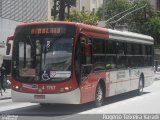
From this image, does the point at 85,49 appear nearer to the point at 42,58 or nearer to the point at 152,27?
the point at 42,58

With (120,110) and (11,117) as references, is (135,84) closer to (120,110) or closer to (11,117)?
(120,110)

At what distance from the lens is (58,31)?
16250 millimetres

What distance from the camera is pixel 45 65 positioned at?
52.3 ft

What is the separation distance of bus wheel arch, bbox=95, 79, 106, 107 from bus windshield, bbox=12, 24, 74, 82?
7.02 feet

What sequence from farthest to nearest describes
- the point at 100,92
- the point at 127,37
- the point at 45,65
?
1. the point at 127,37
2. the point at 100,92
3. the point at 45,65

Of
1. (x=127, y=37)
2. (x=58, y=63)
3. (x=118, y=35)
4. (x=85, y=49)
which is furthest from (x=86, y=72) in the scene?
(x=127, y=37)

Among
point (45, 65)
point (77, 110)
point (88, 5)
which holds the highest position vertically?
point (88, 5)

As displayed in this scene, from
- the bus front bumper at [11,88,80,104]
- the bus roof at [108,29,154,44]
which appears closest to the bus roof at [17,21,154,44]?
the bus roof at [108,29,154,44]

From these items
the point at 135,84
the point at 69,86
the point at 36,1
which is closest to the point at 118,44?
the point at 135,84

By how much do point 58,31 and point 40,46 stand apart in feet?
2.48

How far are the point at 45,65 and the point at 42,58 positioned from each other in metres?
0.25

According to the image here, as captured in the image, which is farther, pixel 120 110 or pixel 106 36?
pixel 106 36

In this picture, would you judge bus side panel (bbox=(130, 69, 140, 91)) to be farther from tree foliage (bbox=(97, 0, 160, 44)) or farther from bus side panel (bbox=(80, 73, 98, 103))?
tree foliage (bbox=(97, 0, 160, 44))

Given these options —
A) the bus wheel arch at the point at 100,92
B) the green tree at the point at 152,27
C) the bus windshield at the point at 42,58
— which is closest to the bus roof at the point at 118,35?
the bus windshield at the point at 42,58
